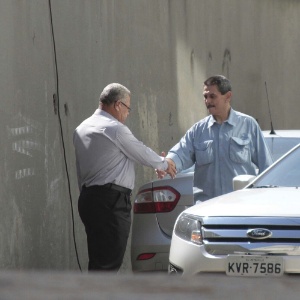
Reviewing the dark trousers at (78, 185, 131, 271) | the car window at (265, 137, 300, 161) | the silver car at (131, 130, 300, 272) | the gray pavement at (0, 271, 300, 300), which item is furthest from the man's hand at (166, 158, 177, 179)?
the gray pavement at (0, 271, 300, 300)

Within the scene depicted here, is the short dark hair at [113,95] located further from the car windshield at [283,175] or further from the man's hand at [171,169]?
the car windshield at [283,175]

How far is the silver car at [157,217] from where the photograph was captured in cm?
749

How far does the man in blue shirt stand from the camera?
7645 millimetres

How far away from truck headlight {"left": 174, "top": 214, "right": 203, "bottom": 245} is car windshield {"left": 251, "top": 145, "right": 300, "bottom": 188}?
0.82 metres

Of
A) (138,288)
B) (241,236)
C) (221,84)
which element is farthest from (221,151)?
(138,288)

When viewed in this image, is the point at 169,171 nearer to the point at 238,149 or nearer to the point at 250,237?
the point at 238,149

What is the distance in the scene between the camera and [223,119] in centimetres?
777

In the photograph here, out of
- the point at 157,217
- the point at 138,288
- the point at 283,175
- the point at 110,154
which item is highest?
the point at 138,288

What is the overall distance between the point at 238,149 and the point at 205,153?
24 cm

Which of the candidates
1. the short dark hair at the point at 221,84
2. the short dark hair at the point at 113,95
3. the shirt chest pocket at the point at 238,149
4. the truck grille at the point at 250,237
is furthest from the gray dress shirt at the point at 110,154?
the truck grille at the point at 250,237

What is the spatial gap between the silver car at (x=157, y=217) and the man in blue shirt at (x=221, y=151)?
12 cm

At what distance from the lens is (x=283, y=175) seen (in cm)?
693

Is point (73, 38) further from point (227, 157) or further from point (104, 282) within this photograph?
point (104, 282)

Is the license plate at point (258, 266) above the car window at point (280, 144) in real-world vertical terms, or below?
above
